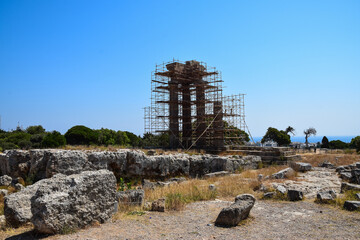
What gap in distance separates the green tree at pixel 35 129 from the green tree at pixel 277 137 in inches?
1505

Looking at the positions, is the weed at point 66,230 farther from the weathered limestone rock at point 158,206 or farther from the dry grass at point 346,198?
the dry grass at point 346,198

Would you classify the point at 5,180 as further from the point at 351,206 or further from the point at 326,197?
the point at 351,206

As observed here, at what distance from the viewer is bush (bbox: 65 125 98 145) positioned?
32.0 m

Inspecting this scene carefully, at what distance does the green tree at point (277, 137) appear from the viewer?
50.6 metres

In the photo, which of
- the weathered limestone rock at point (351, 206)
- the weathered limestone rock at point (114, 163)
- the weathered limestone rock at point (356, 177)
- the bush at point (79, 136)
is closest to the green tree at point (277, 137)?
the bush at point (79, 136)

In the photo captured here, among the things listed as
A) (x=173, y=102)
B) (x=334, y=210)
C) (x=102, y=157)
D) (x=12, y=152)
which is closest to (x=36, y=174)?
(x=12, y=152)

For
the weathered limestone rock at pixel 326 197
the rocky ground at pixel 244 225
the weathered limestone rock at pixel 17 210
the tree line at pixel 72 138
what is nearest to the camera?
the rocky ground at pixel 244 225

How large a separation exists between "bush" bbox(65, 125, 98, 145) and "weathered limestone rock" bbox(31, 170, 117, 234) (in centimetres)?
2714

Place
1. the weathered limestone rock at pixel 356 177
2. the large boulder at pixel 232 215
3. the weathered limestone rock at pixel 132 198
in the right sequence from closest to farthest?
the large boulder at pixel 232 215 → the weathered limestone rock at pixel 132 198 → the weathered limestone rock at pixel 356 177

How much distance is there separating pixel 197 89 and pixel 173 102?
9.51 feet

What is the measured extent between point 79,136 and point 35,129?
9075 mm

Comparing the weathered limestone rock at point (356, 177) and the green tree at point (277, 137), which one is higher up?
the green tree at point (277, 137)

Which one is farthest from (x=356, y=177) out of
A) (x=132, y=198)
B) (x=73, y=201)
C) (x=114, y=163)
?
(x=73, y=201)

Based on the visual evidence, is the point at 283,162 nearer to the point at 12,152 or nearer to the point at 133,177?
the point at 133,177
